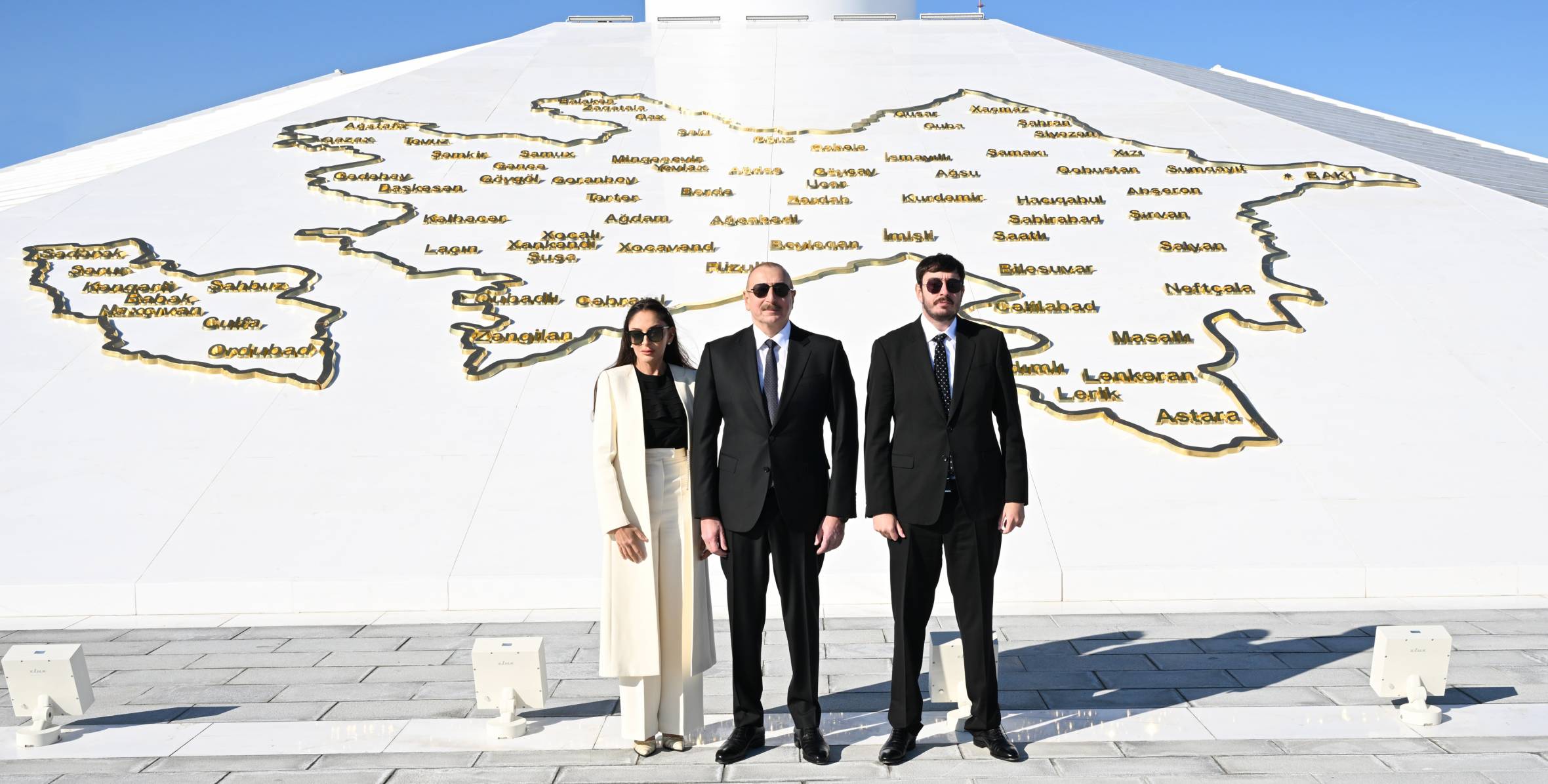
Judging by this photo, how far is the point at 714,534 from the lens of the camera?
389cm

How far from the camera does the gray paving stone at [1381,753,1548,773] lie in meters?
3.63

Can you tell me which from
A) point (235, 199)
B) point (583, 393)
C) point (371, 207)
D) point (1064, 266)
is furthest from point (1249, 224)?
point (235, 199)

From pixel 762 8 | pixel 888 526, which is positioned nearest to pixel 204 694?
pixel 888 526

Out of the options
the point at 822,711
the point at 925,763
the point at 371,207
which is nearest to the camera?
the point at 925,763

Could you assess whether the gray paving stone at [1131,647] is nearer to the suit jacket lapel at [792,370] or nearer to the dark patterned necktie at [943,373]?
the dark patterned necktie at [943,373]

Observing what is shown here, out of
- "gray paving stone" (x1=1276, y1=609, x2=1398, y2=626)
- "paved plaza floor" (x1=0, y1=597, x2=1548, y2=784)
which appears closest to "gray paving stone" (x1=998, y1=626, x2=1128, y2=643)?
"paved plaza floor" (x1=0, y1=597, x2=1548, y2=784)

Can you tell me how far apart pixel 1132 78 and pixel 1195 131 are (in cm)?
214

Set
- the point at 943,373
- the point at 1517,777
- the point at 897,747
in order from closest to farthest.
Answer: the point at 1517,777 < the point at 897,747 < the point at 943,373

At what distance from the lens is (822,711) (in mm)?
4316

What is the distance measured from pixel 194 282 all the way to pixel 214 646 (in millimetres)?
4123

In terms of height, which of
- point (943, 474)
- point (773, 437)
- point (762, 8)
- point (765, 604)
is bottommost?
point (765, 604)

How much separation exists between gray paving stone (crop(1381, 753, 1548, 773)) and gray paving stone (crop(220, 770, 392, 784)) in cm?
330

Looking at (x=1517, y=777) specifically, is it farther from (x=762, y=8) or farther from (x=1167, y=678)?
(x=762, y=8)

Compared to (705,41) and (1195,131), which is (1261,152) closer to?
(1195,131)
